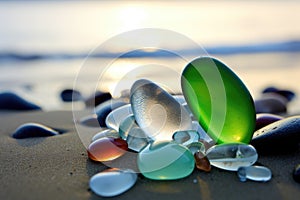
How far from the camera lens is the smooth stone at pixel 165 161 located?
177 cm

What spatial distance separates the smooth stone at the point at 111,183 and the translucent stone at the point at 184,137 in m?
0.29

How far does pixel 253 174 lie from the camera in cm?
180

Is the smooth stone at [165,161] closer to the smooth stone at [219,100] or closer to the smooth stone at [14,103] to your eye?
the smooth stone at [219,100]

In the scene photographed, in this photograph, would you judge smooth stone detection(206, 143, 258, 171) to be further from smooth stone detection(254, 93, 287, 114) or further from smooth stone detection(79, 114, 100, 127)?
smooth stone detection(254, 93, 287, 114)

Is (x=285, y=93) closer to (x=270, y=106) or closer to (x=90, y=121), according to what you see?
(x=270, y=106)

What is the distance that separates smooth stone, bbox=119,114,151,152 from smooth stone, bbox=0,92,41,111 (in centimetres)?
169

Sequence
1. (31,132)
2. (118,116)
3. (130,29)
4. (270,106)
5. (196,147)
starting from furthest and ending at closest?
(130,29) → (270,106) → (31,132) → (118,116) → (196,147)

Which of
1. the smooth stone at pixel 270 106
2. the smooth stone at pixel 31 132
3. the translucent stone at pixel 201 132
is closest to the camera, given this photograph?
the translucent stone at pixel 201 132

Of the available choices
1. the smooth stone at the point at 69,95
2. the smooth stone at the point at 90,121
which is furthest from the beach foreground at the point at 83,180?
the smooth stone at the point at 69,95

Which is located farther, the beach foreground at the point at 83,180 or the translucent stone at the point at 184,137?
the translucent stone at the point at 184,137

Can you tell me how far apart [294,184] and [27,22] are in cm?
835

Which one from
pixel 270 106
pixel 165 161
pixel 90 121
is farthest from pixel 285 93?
pixel 165 161

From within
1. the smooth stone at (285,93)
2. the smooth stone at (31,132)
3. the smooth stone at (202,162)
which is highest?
the smooth stone at (202,162)

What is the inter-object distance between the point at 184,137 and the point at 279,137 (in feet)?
1.46
